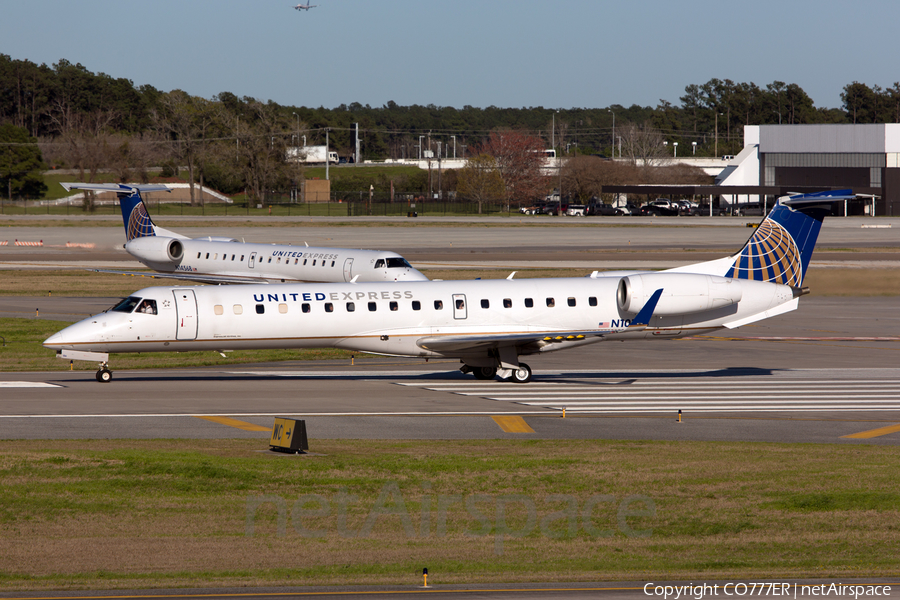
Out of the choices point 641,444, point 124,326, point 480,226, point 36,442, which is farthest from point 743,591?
point 480,226

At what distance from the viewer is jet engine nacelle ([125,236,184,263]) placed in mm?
52119

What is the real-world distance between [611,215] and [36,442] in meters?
118

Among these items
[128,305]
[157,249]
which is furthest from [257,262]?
[128,305]

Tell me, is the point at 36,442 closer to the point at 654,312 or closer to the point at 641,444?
the point at 641,444

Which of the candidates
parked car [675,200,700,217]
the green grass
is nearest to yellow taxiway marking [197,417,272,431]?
the green grass

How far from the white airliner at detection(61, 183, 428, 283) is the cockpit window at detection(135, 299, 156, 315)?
1637 cm

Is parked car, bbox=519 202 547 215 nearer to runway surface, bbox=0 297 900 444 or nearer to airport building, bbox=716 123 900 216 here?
airport building, bbox=716 123 900 216

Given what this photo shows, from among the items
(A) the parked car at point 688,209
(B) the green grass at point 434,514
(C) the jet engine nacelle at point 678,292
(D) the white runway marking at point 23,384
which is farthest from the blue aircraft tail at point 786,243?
(A) the parked car at point 688,209

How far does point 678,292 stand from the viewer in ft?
91.9

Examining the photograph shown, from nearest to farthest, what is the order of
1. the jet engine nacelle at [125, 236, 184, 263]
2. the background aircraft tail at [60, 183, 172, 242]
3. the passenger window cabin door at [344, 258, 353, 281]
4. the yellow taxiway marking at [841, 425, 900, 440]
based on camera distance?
the yellow taxiway marking at [841, 425, 900, 440] → the passenger window cabin door at [344, 258, 353, 281] → the jet engine nacelle at [125, 236, 184, 263] → the background aircraft tail at [60, 183, 172, 242]

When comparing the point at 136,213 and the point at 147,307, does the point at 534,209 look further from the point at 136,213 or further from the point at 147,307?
the point at 147,307

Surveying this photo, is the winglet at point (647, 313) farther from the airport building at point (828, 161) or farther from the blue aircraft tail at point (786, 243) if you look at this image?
the airport building at point (828, 161)

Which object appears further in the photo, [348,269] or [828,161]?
[828,161]

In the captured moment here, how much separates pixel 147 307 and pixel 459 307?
8.92 metres
